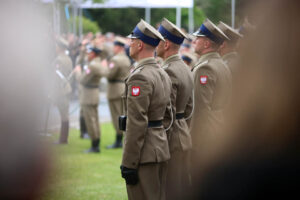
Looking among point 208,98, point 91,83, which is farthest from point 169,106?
point 91,83

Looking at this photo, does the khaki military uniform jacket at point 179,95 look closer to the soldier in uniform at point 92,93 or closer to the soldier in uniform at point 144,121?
the soldier in uniform at point 144,121

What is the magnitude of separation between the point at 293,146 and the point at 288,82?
1.43ft

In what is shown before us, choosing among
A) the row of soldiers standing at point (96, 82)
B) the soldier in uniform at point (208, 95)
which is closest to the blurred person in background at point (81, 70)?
the row of soldiers standing at point (96, 82)

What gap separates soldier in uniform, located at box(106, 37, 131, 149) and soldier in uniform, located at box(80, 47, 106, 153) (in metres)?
0.44

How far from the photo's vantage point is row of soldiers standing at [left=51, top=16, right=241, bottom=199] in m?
3.69

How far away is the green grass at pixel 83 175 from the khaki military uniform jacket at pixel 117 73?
1.13m

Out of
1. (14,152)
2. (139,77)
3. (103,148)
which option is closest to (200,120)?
(139,77)

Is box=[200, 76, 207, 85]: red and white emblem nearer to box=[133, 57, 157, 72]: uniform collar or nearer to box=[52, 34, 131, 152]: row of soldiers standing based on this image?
box=[133, 57, 157, 72]: uniform collar

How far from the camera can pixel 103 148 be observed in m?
9.61

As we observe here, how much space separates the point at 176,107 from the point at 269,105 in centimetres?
156

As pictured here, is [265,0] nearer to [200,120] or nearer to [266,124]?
[266,124]

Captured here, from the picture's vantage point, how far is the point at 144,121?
3.66 m

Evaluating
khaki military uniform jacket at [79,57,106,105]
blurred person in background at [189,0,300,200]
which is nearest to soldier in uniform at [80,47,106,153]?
khaki military uniform jacket at [79,57,106,105]

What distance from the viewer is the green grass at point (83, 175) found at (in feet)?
17.2
